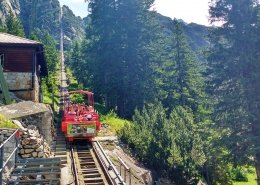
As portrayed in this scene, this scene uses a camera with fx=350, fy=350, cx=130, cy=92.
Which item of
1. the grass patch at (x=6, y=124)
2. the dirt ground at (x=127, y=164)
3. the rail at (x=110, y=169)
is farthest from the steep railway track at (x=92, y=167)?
the grass patch at (x=6, y=124)

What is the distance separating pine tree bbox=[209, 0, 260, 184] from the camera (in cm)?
1928

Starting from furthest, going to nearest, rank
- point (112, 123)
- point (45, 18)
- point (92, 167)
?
point (45, 18) → point (112, 123) → point (92, 167)

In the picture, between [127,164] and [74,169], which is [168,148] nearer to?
[127,164]

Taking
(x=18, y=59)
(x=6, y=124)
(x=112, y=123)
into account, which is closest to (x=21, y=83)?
(x=18, y=59)

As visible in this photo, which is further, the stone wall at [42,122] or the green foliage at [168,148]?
the green foliage at [168,148]

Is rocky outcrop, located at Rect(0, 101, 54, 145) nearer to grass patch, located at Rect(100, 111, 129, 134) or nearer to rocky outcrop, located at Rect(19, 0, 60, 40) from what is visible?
grass patch, located at Rect(100, 111, 129, 134)

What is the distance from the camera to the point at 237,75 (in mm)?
20234

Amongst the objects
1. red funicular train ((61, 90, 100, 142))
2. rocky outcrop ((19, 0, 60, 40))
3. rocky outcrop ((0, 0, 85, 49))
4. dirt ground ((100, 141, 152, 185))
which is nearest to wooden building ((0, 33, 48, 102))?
red funicular train ((61, 90, 100, 142))

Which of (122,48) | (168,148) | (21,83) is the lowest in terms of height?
(168,148)

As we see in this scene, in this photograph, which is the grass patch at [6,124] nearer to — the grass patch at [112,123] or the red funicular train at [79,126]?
the red funicular train at [79,126]

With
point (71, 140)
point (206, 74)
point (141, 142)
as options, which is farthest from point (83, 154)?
point (206, 74)

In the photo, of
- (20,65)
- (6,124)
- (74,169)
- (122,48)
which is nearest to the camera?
(6,124)

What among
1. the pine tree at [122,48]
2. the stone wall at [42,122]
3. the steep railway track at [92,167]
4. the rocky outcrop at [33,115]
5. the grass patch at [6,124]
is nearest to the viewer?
the steep railway track at [92,167]

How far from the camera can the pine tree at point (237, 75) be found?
19.3m
